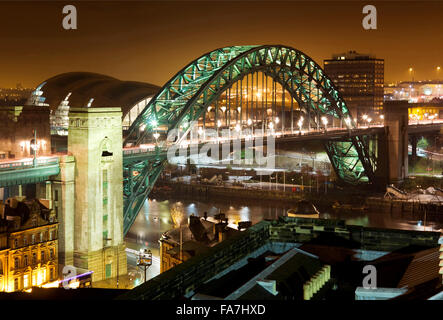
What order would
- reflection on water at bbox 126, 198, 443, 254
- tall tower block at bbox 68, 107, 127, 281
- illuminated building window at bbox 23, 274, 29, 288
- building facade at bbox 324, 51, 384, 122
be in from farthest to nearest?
building facade at bbox 324, 51, 384, 122 → reflection on water at bbox 126, 198, 443, 254 → tall tower block at bbox 68, 107, 127, 281 → illuminated building window at bbox 23, 274, 29, 288

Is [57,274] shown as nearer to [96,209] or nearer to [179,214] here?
[96,209]

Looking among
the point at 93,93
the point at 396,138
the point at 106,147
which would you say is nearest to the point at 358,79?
the point at 396,138

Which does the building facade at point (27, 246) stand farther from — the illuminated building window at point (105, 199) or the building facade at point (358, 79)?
the building facade at point (358, 79)

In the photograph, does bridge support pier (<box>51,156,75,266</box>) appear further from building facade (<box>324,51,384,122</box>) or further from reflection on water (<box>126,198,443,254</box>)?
building facade (<box>324,51,384,122</box>)

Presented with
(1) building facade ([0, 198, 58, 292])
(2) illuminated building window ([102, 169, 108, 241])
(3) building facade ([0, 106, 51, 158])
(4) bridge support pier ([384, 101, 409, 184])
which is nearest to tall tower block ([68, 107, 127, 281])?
(2) illuminated building window ([102, 169, 108, 241])

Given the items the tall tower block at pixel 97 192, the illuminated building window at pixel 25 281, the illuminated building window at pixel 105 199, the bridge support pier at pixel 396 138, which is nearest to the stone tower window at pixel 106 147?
the tall tower block at pixel 97 192

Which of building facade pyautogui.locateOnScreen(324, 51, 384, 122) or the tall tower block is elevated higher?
building facade pyautogui.locateOnScreen(324, 51, 384, 122)
